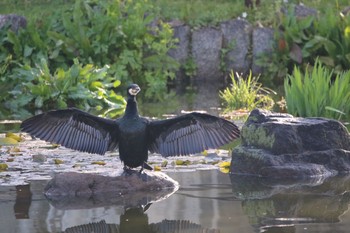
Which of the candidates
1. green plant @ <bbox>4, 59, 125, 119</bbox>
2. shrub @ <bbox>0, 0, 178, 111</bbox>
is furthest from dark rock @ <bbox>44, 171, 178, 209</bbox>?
shrub @ <bbox>0, 0, 178, 111</bbox>

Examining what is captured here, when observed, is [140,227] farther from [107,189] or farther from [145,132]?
[145,132]

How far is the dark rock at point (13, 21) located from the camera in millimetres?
18688

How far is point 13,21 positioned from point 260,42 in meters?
4.90

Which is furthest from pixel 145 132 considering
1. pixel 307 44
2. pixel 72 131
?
pixel 307 44

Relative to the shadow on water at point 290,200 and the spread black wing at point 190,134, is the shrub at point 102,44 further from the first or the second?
the shadow on water at point 290,200

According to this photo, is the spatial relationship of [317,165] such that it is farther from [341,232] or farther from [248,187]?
[341,232]

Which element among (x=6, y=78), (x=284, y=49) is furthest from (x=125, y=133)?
(x=284, y=49)

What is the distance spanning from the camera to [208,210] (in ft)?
25.6

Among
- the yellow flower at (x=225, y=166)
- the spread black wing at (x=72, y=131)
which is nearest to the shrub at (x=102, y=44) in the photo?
the yellow flower at (x=225, y=166)

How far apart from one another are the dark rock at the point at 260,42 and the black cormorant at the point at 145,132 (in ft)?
34.7

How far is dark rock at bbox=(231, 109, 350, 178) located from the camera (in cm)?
934

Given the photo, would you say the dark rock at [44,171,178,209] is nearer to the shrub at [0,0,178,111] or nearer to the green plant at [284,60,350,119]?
the green plant at [284,60,350,119]

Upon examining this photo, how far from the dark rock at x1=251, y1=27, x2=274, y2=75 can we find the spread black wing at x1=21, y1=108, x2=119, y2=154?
421 inches

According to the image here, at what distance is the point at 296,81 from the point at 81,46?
7.34 m
